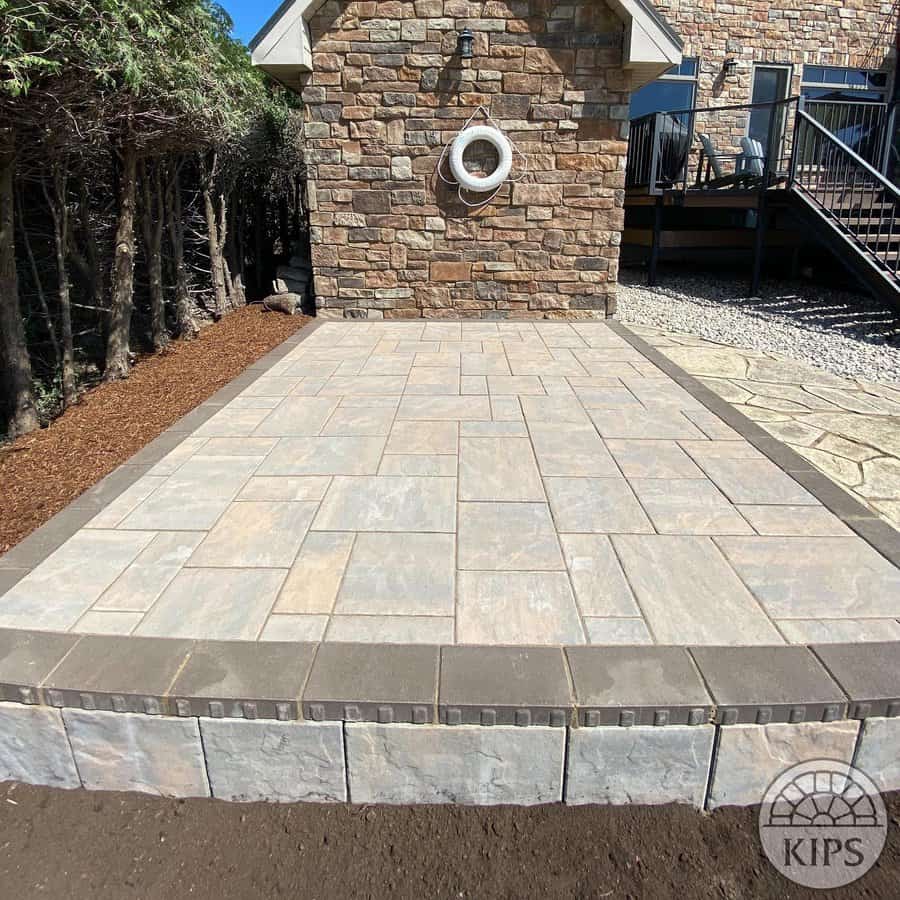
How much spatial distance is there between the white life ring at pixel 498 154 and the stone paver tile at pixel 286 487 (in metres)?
4.94

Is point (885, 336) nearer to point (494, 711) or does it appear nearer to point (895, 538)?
point (895, 538)

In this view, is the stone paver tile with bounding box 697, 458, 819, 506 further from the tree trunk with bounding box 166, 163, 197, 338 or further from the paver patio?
the tree trunk with bounding box 166, 163, 197, 338

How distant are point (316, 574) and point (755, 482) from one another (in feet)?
7.23

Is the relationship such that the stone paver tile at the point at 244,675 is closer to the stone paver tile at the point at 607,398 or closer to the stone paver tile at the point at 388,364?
the stone paver tile at the point at 607,398

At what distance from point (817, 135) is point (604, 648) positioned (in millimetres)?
8201

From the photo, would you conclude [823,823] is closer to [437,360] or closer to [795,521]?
[795,521]

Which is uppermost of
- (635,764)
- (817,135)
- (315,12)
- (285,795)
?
(315,12)

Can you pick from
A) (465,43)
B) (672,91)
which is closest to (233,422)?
(465,43)

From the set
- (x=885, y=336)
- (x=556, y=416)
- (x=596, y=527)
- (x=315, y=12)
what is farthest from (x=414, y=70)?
(x=596, y=527)

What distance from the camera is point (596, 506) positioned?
10.1 feet

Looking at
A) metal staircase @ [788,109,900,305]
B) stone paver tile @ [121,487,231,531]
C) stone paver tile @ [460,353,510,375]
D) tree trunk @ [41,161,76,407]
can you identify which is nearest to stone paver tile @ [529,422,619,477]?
stone paver tile @ [460,353,510,375]

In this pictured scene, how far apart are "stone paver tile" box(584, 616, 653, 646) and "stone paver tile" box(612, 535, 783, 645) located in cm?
4

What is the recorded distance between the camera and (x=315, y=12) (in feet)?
22.4

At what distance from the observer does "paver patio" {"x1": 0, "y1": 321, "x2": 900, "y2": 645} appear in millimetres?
2223
